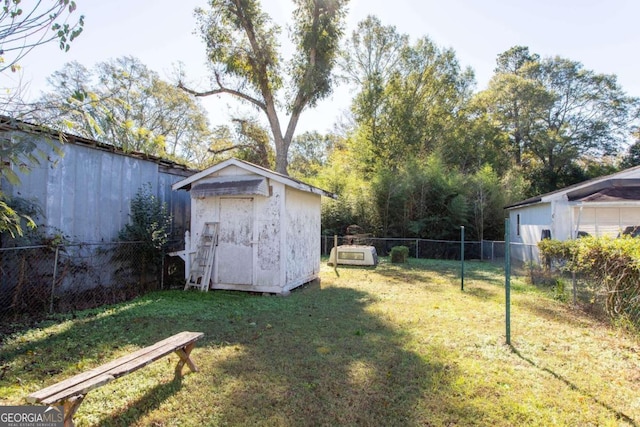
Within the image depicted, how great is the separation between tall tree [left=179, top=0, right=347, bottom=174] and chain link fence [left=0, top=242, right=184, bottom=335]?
8737mm

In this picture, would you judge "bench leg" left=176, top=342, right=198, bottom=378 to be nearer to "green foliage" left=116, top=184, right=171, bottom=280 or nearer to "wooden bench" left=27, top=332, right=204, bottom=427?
"wooden bench" left=27, top=332, right=204, bottom=427

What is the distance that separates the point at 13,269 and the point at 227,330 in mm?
3692

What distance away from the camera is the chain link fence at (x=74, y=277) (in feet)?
17.8

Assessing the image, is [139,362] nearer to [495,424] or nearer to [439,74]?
[495,424]

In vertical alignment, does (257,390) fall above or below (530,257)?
below

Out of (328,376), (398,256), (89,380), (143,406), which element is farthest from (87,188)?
(398,256)

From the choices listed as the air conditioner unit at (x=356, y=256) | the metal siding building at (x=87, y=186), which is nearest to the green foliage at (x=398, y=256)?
the air conditioner unit at (x=356, y=256)

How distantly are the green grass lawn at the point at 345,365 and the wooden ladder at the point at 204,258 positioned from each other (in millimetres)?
1140

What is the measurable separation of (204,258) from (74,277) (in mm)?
2438

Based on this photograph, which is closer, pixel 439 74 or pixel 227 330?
pixel 227 330

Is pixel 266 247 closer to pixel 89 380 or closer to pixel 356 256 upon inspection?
pixel 89 380

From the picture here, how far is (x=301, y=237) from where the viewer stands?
848cm

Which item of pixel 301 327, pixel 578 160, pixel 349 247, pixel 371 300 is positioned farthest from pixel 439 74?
pixel 301 327

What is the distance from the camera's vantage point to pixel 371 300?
7070 millimetres
